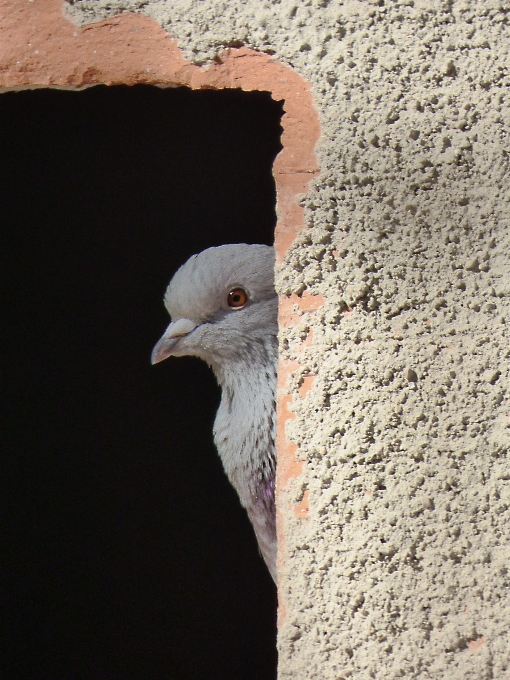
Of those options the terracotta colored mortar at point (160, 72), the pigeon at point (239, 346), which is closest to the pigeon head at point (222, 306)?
the pigeon at point (239, 346)

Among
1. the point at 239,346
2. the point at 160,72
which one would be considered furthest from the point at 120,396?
the point at 160,72

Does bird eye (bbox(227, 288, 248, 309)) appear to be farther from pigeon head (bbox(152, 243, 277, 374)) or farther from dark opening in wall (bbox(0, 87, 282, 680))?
dark opening in wall (bbox(0, 87, 282, 680))

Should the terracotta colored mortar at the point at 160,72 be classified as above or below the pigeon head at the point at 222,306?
above

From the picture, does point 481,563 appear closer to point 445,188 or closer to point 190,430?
point 445,188

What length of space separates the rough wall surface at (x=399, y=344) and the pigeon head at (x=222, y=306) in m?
0.58

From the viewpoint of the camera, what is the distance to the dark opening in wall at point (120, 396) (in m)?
1.44

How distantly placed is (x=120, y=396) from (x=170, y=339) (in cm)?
17

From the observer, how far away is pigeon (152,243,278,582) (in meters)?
1.47

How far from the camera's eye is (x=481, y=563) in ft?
2.85

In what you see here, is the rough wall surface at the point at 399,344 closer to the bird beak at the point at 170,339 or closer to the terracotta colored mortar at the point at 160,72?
the terracotta colored mortar at the point at 160,72

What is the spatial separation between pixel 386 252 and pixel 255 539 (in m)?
0.77

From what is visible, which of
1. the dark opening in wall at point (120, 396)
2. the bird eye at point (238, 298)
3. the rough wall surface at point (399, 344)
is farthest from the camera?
the bird eye at point (238, 298)

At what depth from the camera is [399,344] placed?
920mm

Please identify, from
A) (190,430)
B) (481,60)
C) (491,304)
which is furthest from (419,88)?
(190,430)
